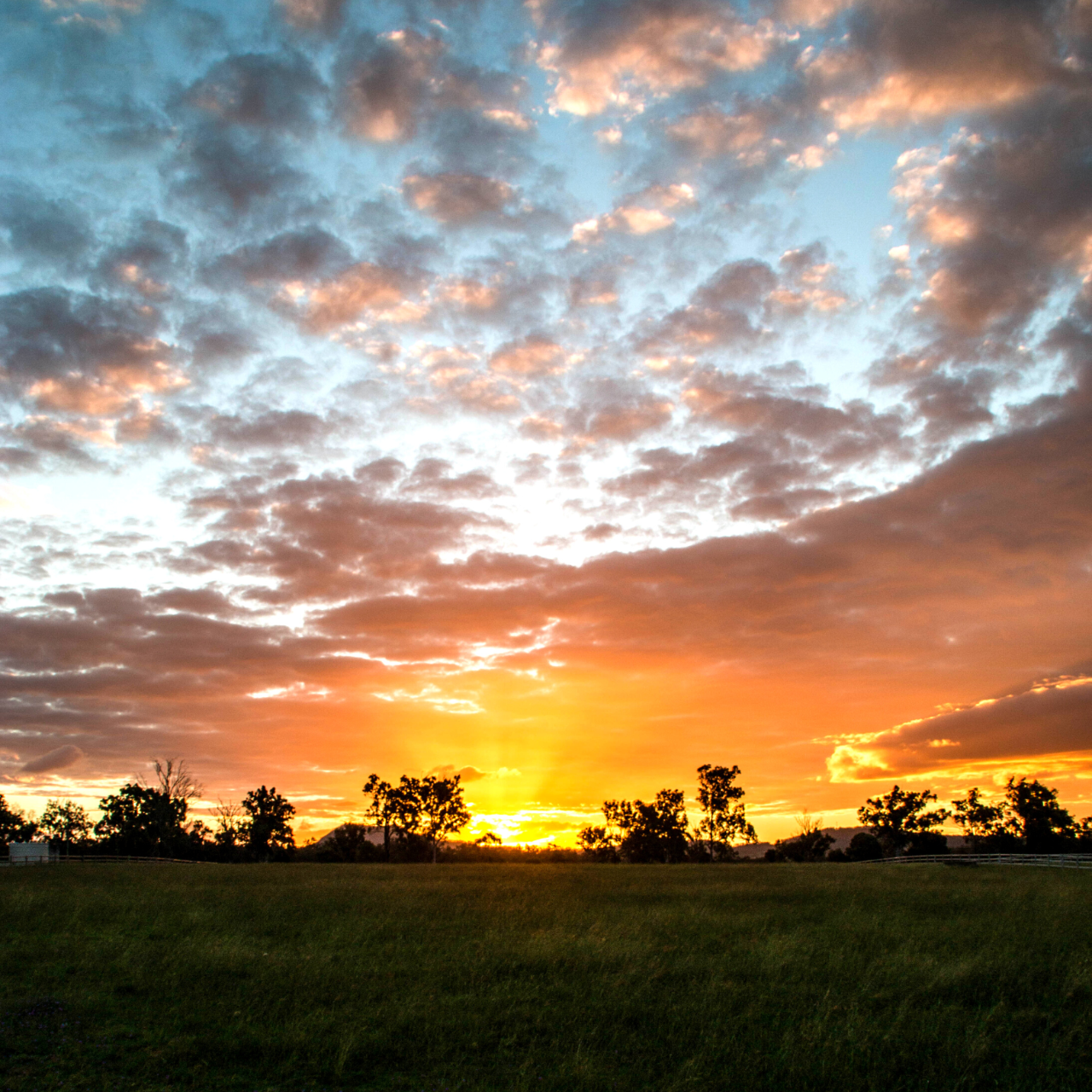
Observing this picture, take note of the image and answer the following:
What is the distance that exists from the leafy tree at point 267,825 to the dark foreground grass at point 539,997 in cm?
8750

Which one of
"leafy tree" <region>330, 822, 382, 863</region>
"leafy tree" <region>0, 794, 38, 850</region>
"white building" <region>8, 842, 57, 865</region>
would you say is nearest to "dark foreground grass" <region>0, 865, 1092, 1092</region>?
"white building" <region>8, 842, 57, 865</region>

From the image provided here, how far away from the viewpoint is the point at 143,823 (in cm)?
10350

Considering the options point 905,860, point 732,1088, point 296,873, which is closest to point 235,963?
point 732,1088

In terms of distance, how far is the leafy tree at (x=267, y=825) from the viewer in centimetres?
10706

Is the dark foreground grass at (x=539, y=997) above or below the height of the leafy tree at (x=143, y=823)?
below

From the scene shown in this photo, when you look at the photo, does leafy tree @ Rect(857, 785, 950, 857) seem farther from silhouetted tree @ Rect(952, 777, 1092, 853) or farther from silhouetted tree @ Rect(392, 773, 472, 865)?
silhouetted tree @ Rect(392, 773, 472, 865)

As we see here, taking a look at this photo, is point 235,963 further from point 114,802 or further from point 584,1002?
point 114,802

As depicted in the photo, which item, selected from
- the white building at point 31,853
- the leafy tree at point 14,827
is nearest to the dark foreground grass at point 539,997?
the white building at point 31,853

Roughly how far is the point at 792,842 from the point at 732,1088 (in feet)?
342

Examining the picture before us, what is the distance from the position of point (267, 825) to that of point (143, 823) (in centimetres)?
1505

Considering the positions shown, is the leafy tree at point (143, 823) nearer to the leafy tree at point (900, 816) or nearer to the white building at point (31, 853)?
the white building at point (31, 853)

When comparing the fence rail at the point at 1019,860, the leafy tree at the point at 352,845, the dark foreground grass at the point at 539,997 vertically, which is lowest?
the fence rail at the point at 1019,860

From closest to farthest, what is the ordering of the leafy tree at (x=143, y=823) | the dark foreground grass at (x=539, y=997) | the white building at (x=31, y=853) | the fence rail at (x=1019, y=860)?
the dark foreground grass at (x=539, y=997) → the fence rail at (x=1019, y=860) → the white building at (x=31, y=853) → the leafy tree at (x=143, y=823)

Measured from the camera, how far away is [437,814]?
11462 cm
